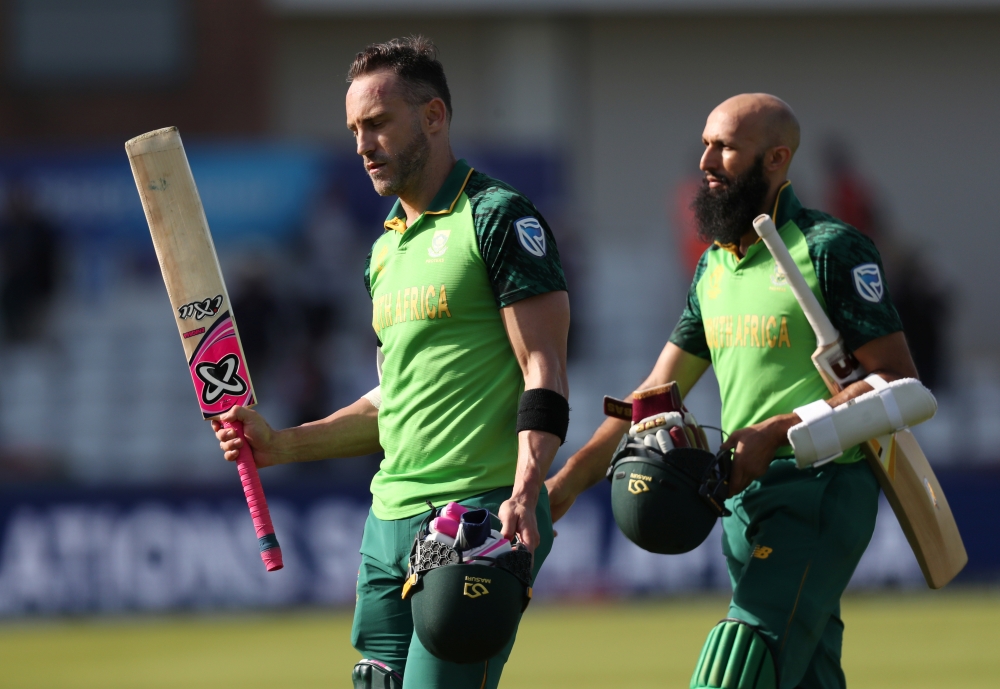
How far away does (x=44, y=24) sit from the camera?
18766 mm

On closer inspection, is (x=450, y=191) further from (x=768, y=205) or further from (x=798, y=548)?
(x=798, y=548)

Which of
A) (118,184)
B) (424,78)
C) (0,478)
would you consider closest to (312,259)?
(118,184)

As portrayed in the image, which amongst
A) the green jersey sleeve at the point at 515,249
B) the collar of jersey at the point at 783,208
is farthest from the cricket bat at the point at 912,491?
the green jersey sleeve at the point at 515,249

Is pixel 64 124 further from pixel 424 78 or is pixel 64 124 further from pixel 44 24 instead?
pixel 424 78

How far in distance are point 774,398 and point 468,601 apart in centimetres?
145

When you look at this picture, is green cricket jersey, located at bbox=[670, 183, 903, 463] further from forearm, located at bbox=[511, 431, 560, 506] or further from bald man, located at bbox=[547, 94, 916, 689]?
forearm, located at bbox=[511, 431, 560, 506]

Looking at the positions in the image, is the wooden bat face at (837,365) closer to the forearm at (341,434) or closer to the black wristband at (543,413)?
the black wristband at (543,413)

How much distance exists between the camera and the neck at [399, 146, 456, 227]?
173 inches

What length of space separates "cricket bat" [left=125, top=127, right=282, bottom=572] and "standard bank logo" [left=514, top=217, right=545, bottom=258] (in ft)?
3.56

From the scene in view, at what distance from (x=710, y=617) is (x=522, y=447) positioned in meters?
8.00

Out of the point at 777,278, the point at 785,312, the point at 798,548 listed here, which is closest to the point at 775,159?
the point at 777,278

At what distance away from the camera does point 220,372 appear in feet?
15.5

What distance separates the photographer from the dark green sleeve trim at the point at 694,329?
5207 millimetres

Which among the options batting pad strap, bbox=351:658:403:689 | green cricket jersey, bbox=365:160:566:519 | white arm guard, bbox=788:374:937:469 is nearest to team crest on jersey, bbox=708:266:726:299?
white arm guard, bbox=788:374:937:469
